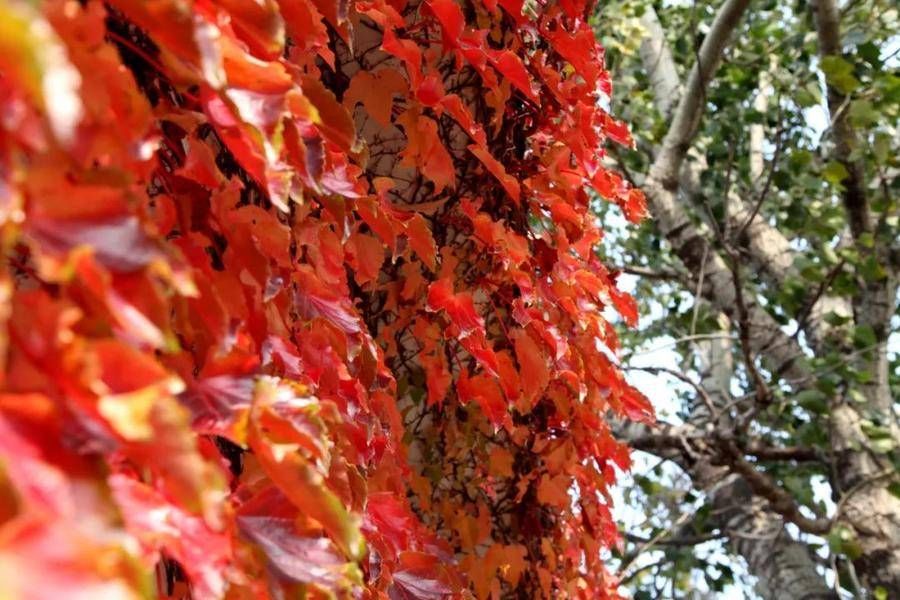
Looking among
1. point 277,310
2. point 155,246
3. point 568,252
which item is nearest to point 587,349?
point 568,252

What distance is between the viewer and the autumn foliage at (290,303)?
368 mm

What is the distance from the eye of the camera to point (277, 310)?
794 mm

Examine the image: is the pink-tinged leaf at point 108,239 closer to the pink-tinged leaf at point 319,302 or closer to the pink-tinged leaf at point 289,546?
the pink-tinged leaf at point 289,546

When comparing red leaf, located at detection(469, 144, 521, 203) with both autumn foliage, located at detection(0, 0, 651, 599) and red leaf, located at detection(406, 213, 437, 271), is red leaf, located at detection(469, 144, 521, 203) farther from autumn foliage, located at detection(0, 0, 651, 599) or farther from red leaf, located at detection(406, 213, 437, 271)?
red leaf, located at detection(406, 213, 437, 271)

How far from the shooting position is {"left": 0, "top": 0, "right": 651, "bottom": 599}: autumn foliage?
368mm

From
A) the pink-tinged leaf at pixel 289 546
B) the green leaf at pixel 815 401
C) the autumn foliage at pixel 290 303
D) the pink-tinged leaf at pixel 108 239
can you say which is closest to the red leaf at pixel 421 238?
the autumn foliage at pixel 290 303

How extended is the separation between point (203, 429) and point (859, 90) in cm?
304

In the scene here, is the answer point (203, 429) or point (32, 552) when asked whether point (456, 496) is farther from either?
point (32, 552)

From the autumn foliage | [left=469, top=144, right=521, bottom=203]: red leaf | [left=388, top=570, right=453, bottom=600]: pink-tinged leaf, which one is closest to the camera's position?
the autumn foliage

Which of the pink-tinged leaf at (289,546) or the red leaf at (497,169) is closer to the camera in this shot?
the pink-tinged leaf at (289,546)

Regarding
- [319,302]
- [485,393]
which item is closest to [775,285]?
[485,393]

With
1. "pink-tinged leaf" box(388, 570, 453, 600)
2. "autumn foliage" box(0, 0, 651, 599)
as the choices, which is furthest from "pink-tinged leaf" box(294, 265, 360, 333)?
"pink-tinged leaf" box(388, 570, 453, 600)

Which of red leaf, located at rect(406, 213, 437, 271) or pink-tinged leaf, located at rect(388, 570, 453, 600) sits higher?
red leaf, located at rect(406, 213, 437, 271)

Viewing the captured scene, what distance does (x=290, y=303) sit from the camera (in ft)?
2.83
